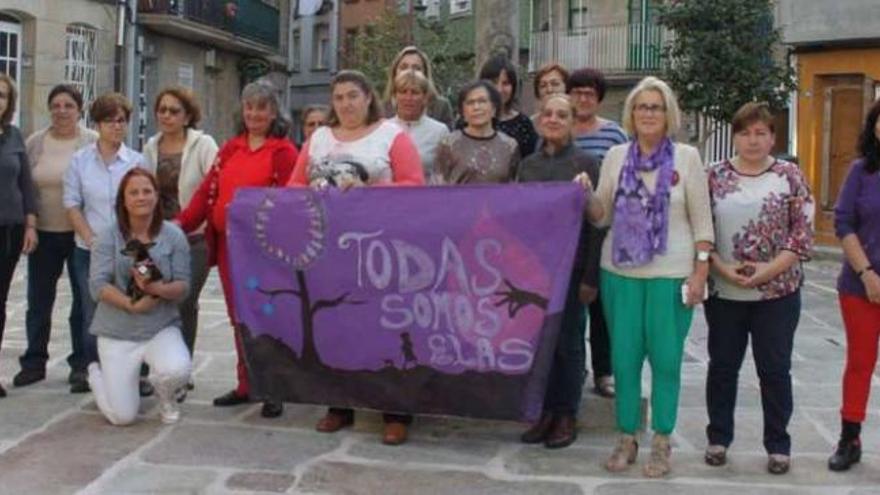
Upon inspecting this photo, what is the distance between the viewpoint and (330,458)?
592 centimetres

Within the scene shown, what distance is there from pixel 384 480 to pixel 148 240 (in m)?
1.96

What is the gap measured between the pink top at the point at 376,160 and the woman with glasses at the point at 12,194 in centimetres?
190

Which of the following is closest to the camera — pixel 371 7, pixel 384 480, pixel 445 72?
pixel 384 480

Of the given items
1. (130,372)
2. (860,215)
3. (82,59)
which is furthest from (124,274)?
(82,59)

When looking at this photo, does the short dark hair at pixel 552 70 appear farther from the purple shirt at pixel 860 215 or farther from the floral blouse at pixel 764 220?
the purple shirt at pixel 860 215

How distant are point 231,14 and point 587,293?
78.8 ft

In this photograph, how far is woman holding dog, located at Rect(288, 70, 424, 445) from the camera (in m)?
6.12

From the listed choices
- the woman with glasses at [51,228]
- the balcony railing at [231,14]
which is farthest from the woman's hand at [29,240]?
the balcony railing at [231,14]

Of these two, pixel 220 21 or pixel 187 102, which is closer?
pixel 187 102

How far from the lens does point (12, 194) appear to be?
695 centimetres

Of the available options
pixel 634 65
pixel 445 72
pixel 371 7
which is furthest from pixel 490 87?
pixel 371 7

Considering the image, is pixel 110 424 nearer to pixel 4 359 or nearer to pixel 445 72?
pixel 4 359

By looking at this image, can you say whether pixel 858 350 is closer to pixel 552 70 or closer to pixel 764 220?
pixel 764 220

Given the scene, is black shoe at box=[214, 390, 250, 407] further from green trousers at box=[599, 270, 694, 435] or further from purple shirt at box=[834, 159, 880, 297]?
purple shirt at box=[834, 159, 880, 297]
